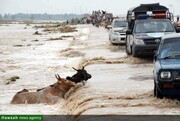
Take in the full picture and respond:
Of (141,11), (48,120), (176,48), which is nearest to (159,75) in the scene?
(176,48)

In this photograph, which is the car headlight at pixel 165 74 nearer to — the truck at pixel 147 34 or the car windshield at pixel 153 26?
the truck at pixel 147 34

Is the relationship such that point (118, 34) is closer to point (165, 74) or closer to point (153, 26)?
point (153, 26)

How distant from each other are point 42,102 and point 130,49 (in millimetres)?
9215

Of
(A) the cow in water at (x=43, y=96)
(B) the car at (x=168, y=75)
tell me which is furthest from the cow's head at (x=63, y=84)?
(B) the car at (x=168, y=75)

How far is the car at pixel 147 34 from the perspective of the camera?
19.8 metres

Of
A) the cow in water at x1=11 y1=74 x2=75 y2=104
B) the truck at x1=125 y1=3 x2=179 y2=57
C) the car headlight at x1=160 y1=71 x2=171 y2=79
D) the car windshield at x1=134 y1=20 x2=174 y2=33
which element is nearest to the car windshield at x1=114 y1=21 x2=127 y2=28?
the truck at x1=125 y1=3 x2=179 y2=57

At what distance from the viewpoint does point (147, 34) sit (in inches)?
793

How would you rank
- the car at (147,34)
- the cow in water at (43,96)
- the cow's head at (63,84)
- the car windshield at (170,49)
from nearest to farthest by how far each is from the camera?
the car windshield at (170,49) < the cow in water at (43,96) < the cow's head at (63,84) < the car at (147,34)

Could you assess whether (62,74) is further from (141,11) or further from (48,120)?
(48,120)

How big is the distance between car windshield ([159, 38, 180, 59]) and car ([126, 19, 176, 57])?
7.50 meters

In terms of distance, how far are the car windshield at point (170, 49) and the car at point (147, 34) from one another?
750 cm

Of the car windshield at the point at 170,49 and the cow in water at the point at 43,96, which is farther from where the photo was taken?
the cow in water at the point at 43,96

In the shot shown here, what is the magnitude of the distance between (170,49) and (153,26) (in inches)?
349

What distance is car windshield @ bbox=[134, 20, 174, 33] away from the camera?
807 inches
